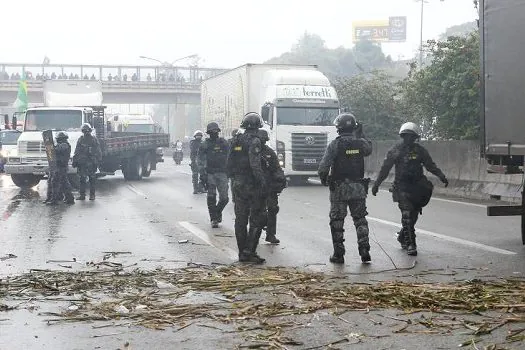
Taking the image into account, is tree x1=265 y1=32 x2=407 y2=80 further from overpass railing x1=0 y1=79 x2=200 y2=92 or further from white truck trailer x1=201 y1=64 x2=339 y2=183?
white truck trailer x1=201 y1=64 x2=339 y2=183

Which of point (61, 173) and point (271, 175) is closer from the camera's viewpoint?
point (271, 175)

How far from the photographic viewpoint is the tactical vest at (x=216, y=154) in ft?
47.0

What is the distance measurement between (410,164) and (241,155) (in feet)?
6.99

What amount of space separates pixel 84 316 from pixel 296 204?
1234 centimetres

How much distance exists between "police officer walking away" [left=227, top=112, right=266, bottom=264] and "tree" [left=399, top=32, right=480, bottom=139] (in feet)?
51.4

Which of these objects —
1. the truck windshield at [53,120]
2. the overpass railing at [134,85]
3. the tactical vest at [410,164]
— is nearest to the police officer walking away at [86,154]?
the truck windshield at [53,120]

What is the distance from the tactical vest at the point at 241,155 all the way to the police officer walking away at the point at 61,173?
9.88 m

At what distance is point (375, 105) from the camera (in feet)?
118

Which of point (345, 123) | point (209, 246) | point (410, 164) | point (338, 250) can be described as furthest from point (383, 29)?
point (338, 250)

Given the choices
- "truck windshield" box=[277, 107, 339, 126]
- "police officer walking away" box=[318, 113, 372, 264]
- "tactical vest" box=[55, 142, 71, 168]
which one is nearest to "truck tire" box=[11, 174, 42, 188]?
"tactical vest" box=[55, 142, 71, 168]

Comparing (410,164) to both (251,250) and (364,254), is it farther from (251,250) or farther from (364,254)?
(251,250)

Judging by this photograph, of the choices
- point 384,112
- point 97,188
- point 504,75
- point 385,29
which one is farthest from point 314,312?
point 385,29

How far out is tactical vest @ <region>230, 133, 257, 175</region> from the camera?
33.5 ft

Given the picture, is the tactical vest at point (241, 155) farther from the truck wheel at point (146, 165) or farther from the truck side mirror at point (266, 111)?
the truck wheel at point (146, 165)
